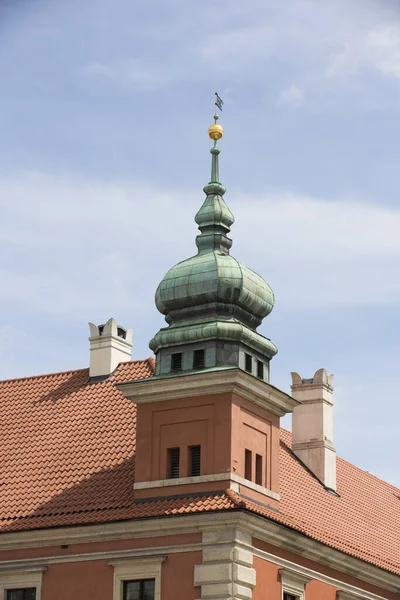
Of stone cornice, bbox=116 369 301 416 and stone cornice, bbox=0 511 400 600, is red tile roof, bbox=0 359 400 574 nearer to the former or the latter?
stone cornice, bbox=0 511 400 600

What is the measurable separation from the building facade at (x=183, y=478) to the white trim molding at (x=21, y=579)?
0.02 metres

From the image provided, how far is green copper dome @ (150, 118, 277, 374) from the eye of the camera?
33281 millimetres

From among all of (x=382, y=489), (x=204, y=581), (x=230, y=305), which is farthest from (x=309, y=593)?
(x=382, y=489)

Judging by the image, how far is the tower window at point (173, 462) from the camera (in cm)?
3253

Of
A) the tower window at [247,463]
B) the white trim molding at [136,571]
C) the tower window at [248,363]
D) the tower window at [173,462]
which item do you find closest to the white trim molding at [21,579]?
the white trim molding at [136,571]

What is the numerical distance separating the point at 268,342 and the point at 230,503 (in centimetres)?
452

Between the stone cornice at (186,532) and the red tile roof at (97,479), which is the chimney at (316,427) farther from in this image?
the stone cornice at (186,532)

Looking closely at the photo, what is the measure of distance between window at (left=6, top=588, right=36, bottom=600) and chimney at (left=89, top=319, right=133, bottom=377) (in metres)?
6.24

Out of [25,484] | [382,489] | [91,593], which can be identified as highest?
[382,489]

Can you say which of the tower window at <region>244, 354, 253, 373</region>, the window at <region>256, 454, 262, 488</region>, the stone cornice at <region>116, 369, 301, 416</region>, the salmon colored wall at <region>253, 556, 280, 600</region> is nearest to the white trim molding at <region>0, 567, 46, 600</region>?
the stone cornice at <region>116, 369, 301, 416</region>

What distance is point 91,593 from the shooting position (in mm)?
31844

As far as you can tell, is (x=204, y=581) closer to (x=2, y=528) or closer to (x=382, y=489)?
(x=2, y=528)

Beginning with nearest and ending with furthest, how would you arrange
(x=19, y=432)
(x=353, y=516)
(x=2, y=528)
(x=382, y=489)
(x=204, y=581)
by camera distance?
1. (x=204, y=581)
2. (x=2, y=528)
3. (x=19, y=432)
4. (x=353, y=516)
5. (x=382, y=489)

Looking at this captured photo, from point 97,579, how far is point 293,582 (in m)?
4.17
